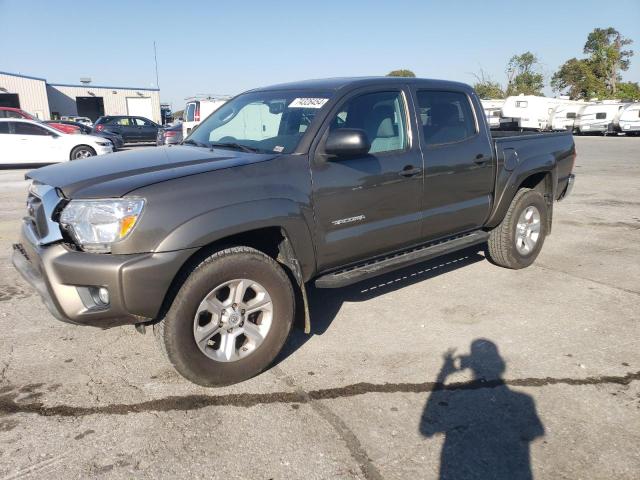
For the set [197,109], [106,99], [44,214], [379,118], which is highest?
[106,99]

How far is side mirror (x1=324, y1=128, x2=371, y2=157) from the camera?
10.6 ft

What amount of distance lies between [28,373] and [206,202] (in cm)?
166

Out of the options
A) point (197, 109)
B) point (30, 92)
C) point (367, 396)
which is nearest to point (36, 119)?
point (197, 109)

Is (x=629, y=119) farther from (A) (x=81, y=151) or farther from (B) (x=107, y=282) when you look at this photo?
(B) (x=107, y=282)

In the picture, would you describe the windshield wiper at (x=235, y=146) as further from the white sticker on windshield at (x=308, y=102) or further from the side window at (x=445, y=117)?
the side window at (x=445, y=117)

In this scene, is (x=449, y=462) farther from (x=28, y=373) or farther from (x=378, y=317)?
(x=28, y=373)

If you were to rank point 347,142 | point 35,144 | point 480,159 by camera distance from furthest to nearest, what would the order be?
point 35,144 → point 480,159 → point 347,142

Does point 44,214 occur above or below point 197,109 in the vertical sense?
below

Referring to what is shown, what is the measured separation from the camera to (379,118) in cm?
387

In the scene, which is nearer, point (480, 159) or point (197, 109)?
point (480, 159)

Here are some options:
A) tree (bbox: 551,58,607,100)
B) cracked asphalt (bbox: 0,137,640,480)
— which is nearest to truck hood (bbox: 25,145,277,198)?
cracked asphalt (bbox: 0,137,640,480)

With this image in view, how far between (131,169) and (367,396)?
76.2 inches

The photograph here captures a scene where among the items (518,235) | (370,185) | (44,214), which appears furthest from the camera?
(518,235)

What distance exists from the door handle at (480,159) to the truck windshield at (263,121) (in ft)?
5.10
